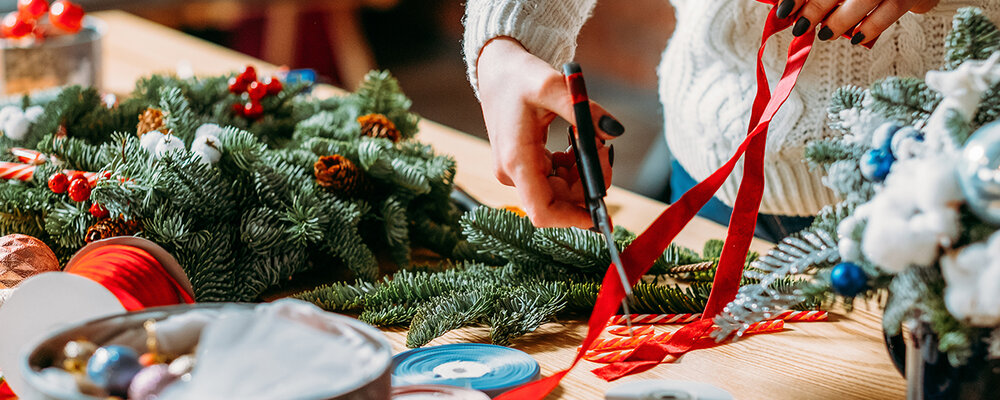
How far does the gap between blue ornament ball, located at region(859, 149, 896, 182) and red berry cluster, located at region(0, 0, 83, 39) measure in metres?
1.36

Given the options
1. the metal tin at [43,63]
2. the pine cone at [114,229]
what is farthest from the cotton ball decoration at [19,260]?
the metal tin at [43,63]

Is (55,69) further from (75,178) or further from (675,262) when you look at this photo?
(675,262)

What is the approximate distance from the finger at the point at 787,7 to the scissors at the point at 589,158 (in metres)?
0.19

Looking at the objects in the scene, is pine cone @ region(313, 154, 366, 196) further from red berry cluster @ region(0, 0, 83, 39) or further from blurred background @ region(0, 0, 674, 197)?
blurred background @ region(0, 0, 674, 197)

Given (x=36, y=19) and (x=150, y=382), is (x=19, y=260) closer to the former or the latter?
(x=150, y=382)

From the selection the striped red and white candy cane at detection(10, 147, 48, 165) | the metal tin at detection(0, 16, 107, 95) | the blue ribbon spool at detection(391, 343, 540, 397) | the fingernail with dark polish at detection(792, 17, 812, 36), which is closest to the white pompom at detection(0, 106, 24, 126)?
the striped red and white candy cane at detection(10, 147, 48, 165)

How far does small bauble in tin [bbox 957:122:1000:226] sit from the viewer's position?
405mm

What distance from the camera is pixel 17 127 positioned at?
0.98 metres

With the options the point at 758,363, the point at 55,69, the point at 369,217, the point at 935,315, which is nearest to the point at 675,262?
the point at 758,363

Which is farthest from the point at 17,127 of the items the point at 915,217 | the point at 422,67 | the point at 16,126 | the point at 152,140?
the point at 422,67

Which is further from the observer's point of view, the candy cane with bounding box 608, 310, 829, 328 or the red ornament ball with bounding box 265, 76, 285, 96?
the red ornament ball with bounding box 265, 76, 285, 96

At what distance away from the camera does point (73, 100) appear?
1000 millimetres

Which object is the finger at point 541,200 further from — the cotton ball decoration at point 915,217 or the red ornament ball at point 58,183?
the red ornament ball at point 58,183

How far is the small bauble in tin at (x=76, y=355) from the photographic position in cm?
45
